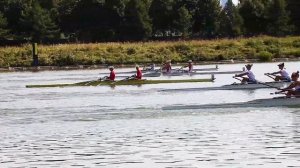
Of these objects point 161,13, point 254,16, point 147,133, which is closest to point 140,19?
point 161,13

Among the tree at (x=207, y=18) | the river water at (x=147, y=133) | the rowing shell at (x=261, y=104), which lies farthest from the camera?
the tree at (x=207, y=18)

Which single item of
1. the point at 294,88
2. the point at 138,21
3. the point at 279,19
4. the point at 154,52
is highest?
the point at 138,21

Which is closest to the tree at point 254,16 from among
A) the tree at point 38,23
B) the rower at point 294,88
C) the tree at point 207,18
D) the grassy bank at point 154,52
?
the tree at point 207,18

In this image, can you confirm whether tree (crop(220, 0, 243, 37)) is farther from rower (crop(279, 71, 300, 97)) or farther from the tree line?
rower (crop(279, 71, 300, 97))

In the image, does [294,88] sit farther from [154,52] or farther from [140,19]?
[140,19]

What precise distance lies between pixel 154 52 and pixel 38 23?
84.1 ft

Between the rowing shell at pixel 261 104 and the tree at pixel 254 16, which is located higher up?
the tree at pixel 254 16

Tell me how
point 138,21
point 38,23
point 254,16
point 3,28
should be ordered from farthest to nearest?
→ point 138,21 → point 254,16 → point 3,28 → point 38,23

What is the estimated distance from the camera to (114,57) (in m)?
83.1

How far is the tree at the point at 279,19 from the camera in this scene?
9906 centimetres

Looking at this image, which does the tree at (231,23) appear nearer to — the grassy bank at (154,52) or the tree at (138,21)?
the tree at (138,21)

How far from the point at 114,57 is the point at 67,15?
124ft

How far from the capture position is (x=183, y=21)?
109 meters

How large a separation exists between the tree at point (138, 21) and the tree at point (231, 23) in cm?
1168
